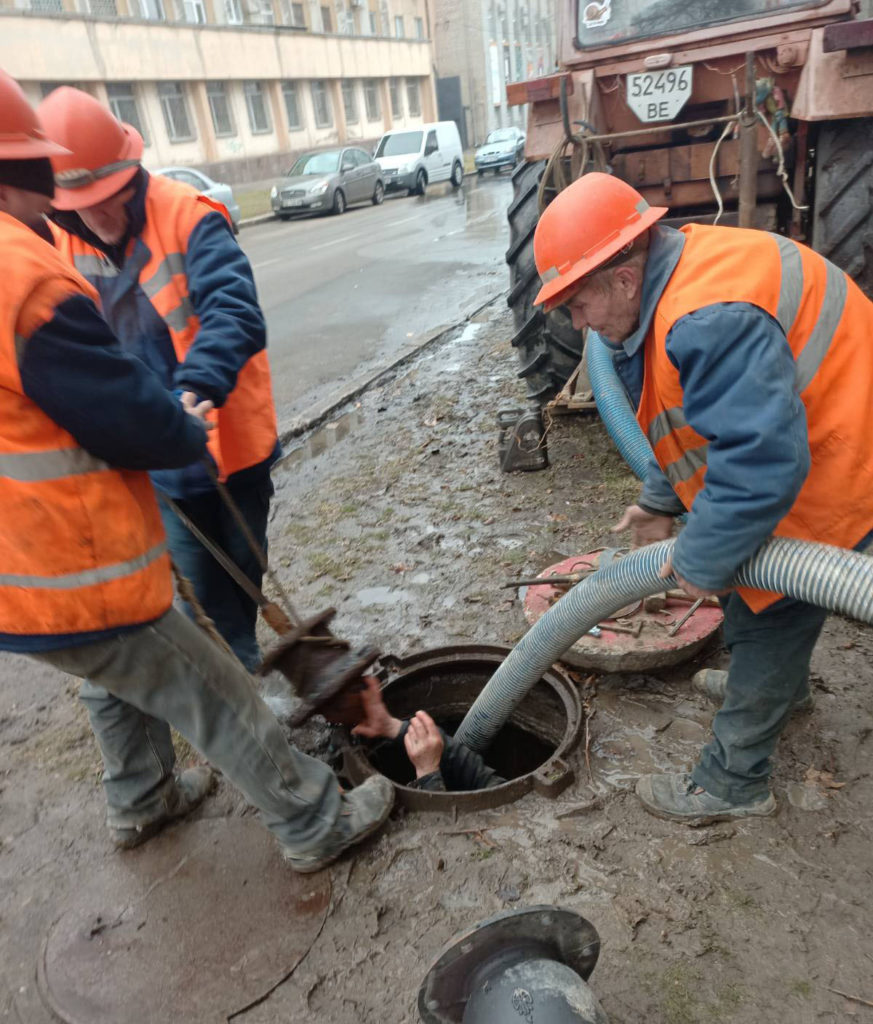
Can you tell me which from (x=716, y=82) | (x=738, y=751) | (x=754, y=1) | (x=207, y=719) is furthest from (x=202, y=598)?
(x=754, y=1)

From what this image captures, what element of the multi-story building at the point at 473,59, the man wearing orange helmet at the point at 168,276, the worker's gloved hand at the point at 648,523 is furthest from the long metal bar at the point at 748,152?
the multi-story building at the point at 473,59

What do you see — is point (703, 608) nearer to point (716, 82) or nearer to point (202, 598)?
point (202, 598)

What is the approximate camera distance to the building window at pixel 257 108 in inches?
1104

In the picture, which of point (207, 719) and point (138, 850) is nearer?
point (207, 719)

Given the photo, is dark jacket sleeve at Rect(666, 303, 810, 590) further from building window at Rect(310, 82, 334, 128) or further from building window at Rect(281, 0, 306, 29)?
building window at Rect(310, 82, 334, 128)

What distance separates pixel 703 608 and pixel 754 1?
11.2 feet

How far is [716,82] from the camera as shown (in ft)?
14.4

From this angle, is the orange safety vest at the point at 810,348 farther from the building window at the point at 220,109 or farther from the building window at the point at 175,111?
the building window at the point at 220,109

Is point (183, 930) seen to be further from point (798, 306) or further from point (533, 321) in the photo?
point (533, 321)

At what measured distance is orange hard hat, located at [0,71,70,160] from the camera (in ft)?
5.29

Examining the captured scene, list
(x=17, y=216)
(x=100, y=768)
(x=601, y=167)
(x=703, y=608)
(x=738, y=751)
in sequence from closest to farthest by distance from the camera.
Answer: (x=17, y=216) → (x=738, y=751) → (x=100, y=768) → (x=703, y=608) → (x=601, y=167)

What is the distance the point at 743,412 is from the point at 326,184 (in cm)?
1910

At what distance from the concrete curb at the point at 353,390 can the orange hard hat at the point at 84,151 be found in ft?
10.1

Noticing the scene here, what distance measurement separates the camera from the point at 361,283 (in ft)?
36.1
